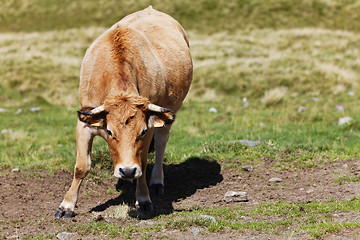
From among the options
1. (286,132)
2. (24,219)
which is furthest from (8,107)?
(24,219)

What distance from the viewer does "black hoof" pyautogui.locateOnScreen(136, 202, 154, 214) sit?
746 centimetres

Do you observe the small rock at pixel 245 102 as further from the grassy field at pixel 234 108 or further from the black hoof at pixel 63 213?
the black hoof at pixel 63 213

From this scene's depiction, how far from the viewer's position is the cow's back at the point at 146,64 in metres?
6.93

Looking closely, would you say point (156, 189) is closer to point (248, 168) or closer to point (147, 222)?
point (248, 168)

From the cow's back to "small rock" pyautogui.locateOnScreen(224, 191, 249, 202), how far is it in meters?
1.94

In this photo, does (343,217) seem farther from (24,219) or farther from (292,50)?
(292,50)

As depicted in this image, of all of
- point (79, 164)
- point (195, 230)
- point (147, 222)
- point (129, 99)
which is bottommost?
point (147, 222)

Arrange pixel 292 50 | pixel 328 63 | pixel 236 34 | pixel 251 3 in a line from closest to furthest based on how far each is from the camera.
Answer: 1. pixel 328 63
2. pixel 292 50
3. pixel 236 34
4. pixel 251 3

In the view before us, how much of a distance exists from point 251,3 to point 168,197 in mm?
51128

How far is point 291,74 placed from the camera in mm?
21719

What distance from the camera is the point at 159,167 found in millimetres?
9086

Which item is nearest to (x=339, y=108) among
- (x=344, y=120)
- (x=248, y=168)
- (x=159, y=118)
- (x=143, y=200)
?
(x=344, y=120)

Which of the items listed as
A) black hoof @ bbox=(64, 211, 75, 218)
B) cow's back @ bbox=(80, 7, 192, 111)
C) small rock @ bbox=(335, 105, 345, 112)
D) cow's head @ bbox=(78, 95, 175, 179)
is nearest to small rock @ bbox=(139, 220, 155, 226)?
cow's head @ bbox=(78, 95, 175, 179)

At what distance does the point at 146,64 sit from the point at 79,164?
1.89m
